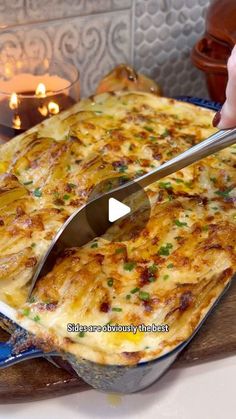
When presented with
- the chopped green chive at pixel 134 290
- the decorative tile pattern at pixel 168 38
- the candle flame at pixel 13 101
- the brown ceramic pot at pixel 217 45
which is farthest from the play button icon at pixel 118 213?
the decorative tile pattern at pixel 168 38

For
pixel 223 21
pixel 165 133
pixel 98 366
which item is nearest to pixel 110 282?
pixel 98 366

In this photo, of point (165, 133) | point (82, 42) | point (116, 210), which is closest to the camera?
point (116, 210)

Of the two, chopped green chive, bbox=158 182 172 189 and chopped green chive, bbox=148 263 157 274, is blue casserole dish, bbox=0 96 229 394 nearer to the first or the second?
chopped green chive, bbox=148 263 157 274

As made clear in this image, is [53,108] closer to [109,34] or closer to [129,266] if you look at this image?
[109,34]

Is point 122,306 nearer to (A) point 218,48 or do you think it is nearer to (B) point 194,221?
(B) point 194,221

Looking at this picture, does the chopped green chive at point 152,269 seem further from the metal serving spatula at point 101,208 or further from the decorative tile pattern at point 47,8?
the decorative tile pattern at point 47,8

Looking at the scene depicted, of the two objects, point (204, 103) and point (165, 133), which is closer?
point (165, 133)

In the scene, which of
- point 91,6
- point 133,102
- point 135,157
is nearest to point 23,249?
point 135,157
